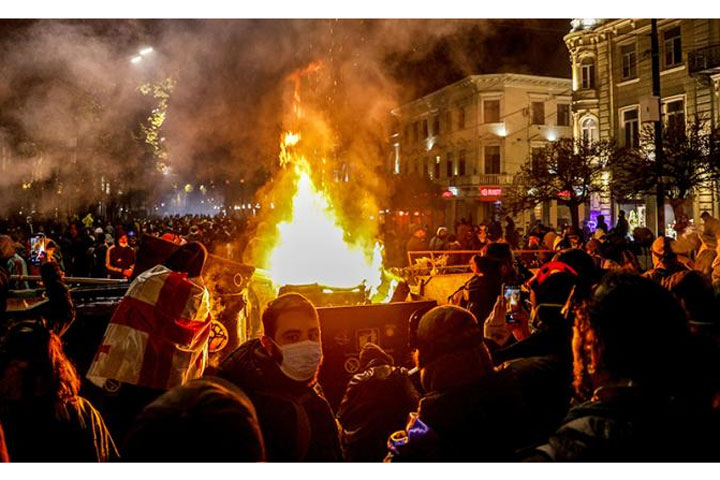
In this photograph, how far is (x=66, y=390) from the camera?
257 cm

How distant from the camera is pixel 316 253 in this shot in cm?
754

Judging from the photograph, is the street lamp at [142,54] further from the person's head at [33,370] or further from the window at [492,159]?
the window at [492,159]

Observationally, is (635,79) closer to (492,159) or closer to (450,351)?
(492,159)

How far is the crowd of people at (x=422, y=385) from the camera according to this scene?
1.58 metres

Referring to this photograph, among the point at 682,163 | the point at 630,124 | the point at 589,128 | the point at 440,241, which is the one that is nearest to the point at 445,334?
the point at 440,241

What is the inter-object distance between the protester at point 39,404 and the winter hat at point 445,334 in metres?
1.68

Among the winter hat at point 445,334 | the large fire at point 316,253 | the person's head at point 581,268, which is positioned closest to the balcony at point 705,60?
the large fire at point 316,253

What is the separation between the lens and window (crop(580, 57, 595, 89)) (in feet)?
90.1

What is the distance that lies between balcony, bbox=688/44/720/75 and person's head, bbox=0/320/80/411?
80.2 ft

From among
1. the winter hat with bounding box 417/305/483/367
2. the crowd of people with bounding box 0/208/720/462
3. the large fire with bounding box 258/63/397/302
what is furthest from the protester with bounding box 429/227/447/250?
the winter hat with bounding box 417/305/483/367

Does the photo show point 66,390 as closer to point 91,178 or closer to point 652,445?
point 652,445

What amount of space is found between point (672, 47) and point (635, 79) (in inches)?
91.6
